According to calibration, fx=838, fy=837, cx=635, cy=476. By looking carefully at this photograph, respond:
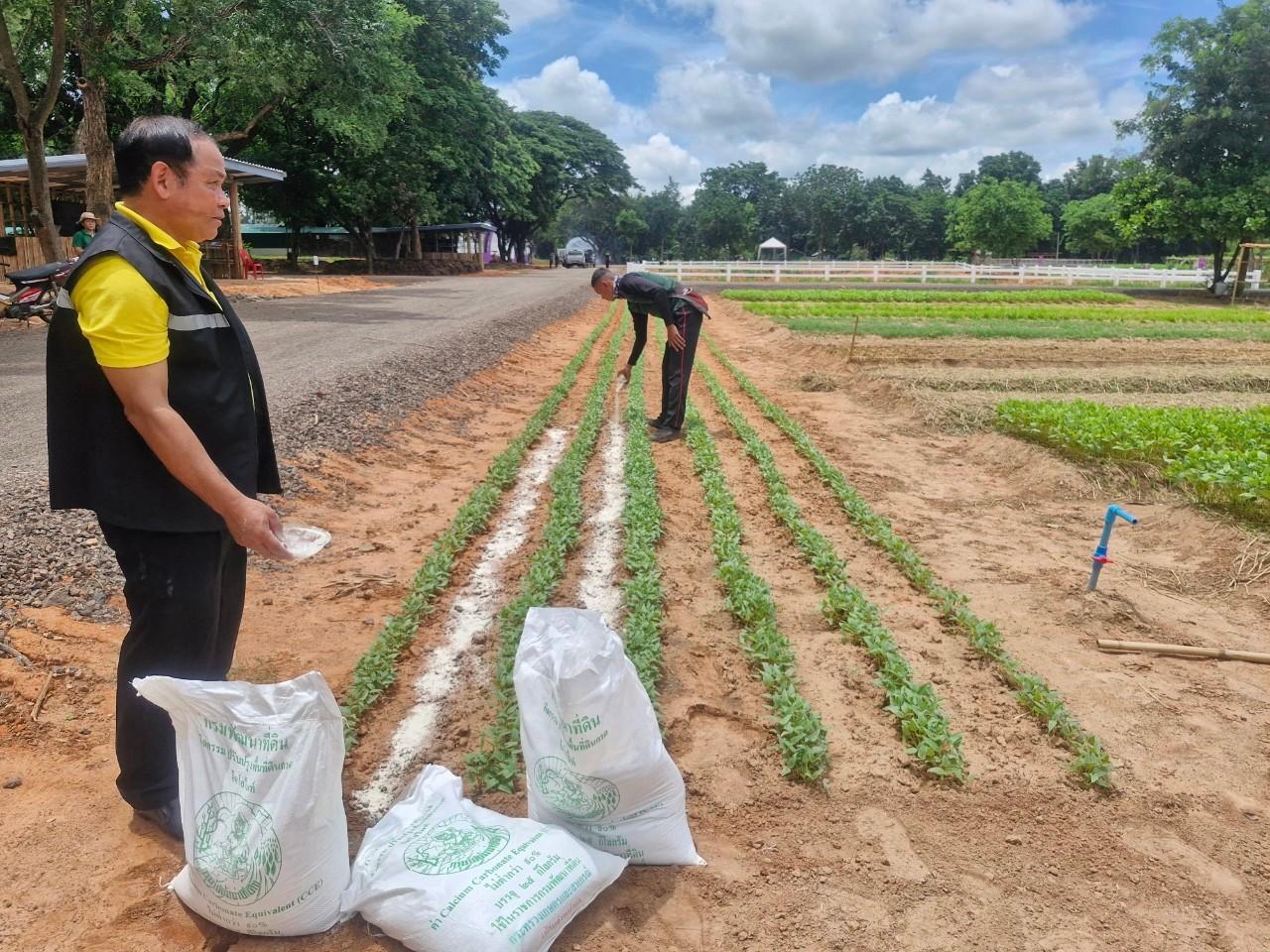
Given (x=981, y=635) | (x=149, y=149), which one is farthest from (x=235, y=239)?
(x=981, y=635)

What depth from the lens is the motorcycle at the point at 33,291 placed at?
11523 millimetres

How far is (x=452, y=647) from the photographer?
13.1 ft

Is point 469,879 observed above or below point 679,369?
below

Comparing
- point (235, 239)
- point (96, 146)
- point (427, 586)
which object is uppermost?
point (96, 146)

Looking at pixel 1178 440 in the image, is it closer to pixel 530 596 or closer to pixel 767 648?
pixel 767 648

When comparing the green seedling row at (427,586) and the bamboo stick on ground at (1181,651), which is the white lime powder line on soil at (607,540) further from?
the bamboo stick on ground at (1181,651)

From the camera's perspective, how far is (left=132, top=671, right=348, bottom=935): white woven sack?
1960 millimetres

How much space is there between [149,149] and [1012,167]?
121118 mm

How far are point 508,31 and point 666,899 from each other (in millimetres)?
40843

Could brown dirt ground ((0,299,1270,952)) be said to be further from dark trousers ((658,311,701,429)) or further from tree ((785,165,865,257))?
tree ((785,165,865,257))

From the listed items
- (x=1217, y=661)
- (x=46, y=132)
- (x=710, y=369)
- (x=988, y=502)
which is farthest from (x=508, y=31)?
(x=1217, y=661)

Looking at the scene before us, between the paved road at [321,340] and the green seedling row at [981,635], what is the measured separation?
5.17 metres

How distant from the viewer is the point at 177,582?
→ 233 centimetres

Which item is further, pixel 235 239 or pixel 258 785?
pixel 235 239
